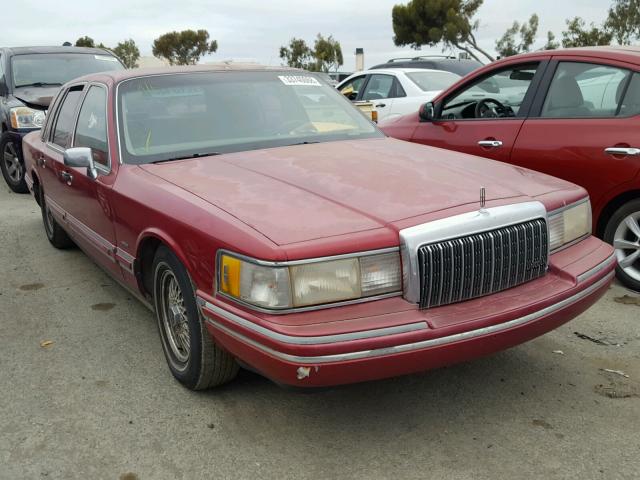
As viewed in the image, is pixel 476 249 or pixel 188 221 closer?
pixel 476 249

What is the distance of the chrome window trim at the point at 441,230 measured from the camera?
8.55ft

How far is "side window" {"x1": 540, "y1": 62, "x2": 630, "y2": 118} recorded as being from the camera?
4.60 metres

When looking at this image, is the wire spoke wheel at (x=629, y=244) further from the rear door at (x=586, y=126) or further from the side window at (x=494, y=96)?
the side window at (x=494, y=96)

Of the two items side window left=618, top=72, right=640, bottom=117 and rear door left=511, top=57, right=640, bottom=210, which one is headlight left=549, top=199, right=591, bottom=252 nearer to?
rear door left=511, top=57, right=640, bottom=210

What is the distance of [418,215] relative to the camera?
2746mm

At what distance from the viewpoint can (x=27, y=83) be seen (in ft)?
30.3

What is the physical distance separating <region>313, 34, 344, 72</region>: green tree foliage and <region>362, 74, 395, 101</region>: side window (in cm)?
3815

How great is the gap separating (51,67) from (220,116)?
253 inches

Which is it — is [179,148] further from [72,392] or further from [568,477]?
[568,477]

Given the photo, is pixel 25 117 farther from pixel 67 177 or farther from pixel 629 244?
pixel 629 244

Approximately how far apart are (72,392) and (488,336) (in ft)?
6.72

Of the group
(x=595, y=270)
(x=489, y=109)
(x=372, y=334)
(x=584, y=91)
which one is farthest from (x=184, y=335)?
(x=489, y=109)

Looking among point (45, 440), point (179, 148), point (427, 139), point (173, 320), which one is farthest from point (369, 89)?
point (45, 440)

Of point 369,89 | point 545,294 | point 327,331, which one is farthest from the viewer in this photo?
point 369,89
